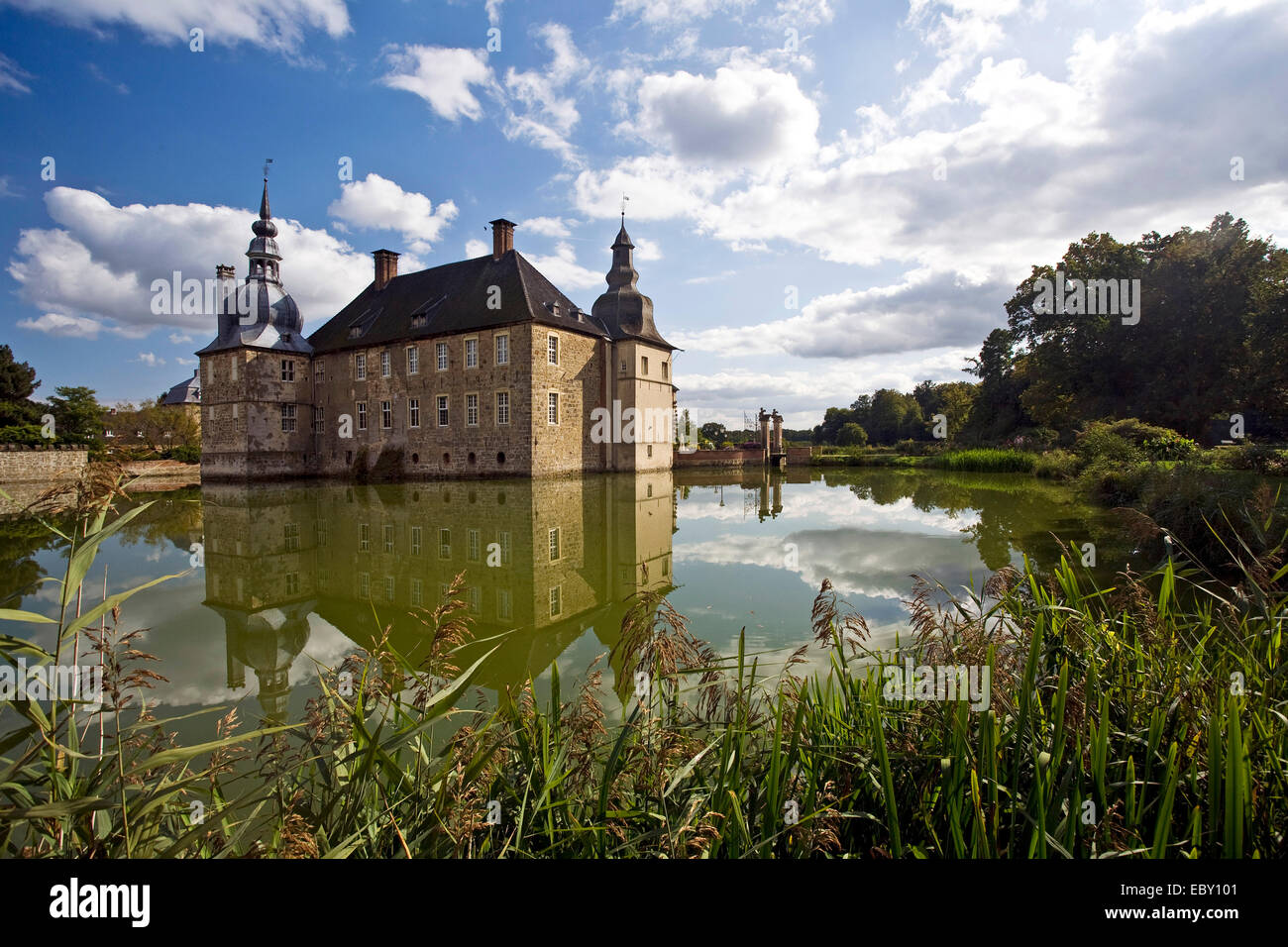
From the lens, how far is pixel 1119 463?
1445 cm

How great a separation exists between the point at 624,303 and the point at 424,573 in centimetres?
2528

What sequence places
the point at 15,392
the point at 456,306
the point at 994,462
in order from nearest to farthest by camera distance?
the point at 456,306
the point at 994,462
the point at 15,392

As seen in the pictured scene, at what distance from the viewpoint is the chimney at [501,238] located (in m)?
29.8

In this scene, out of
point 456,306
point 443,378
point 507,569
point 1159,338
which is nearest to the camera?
point 507,569

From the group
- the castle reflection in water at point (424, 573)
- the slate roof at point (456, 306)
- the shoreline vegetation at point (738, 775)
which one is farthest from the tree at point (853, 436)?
the shoreline vegetation at point (738, 775)

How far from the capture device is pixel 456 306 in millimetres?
29016

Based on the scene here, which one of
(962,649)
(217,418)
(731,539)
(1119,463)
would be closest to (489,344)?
(217,418)

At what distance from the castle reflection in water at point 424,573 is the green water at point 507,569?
0.04 meters

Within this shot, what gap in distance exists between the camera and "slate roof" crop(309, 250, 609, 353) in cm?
2730

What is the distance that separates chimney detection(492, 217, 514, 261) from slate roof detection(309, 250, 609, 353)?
45cm
